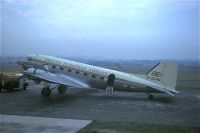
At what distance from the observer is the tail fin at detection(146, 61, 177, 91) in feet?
68.5

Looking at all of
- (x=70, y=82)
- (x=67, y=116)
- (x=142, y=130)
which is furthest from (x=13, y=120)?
(x=70, y=82)

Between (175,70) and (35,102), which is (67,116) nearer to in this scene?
(35,102)

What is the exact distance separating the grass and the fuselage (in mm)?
8997

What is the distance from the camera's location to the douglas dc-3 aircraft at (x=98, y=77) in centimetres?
2072

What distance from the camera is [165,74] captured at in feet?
69.4

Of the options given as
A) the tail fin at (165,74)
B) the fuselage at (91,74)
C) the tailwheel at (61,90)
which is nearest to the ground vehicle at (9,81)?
the fuselage at (91,74)

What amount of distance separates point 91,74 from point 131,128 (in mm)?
11388

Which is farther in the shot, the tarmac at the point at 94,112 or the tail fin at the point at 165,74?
the tail fin at the point at 165,74

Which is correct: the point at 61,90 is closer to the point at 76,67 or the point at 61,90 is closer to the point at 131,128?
the point at 76,67

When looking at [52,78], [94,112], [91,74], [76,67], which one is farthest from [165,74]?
[94,112]

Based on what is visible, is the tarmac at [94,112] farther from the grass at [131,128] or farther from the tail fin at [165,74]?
the tail fin at [165,74]

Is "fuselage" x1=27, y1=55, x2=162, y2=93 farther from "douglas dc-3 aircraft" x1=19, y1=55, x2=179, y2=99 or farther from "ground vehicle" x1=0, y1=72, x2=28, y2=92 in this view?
"ground vehicle" x1=0, y1=72, x2=28, y2=92

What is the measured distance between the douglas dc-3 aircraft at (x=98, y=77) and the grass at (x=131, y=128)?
28.6 feet

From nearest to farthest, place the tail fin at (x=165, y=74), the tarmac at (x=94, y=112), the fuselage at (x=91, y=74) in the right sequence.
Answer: the tarmac at (x=94, y=112)
the tail fin at (x=165, y=74)
the fuselage at (x=91, y=74)
